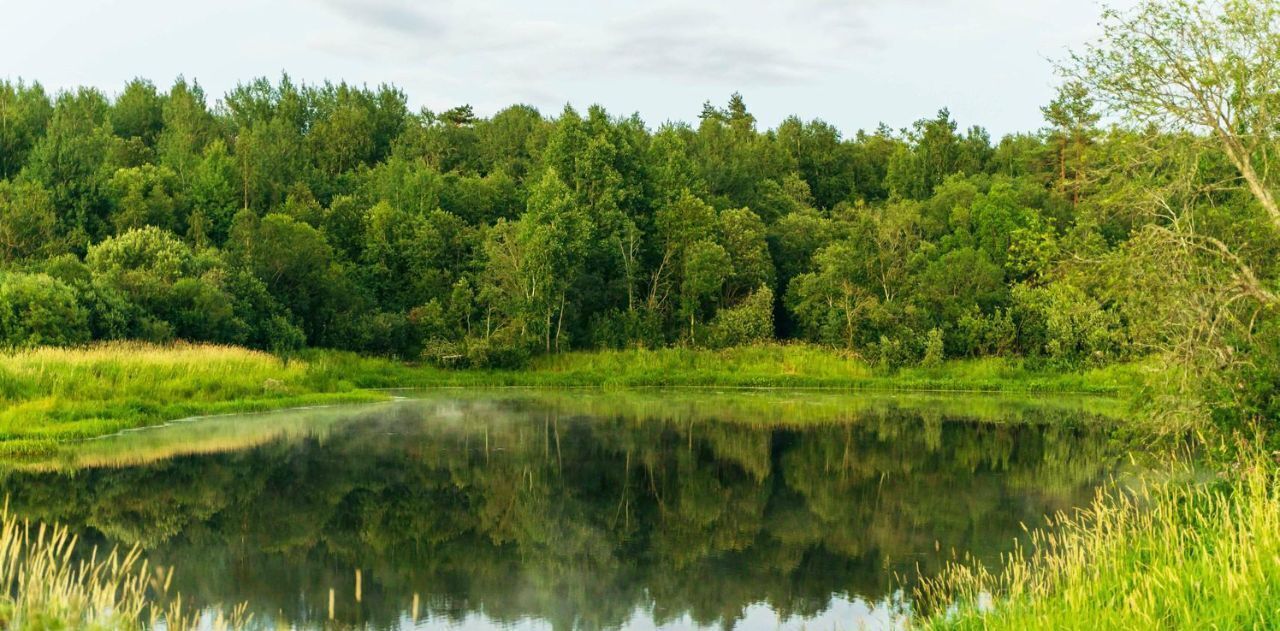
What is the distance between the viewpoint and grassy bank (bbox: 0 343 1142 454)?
1145 inches

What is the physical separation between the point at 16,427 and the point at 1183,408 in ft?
88.2

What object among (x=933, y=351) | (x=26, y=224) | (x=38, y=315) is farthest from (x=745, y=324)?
(x=26, y=224)

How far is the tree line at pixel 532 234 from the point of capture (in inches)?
1890

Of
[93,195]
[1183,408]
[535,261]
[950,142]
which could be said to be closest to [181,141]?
[93,195]

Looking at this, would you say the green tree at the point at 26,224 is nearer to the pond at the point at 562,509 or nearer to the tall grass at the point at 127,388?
the tall grass at the point at 127,388

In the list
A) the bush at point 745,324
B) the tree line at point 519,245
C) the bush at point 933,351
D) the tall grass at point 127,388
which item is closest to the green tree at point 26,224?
the tree line at point 519,245

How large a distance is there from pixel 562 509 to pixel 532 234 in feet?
125

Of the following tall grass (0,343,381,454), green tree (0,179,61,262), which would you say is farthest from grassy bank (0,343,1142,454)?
green tree (0,179,61,262)

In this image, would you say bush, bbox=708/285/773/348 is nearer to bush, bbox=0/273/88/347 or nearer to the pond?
the pond

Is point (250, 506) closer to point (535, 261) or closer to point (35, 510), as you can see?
point (35, 510)

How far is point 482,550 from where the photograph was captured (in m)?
18.1

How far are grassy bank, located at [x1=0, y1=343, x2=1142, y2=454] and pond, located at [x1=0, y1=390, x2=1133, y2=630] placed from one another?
1766 millimetres

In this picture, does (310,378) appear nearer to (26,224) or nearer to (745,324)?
(745,324)

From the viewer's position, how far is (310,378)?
43281 mm
